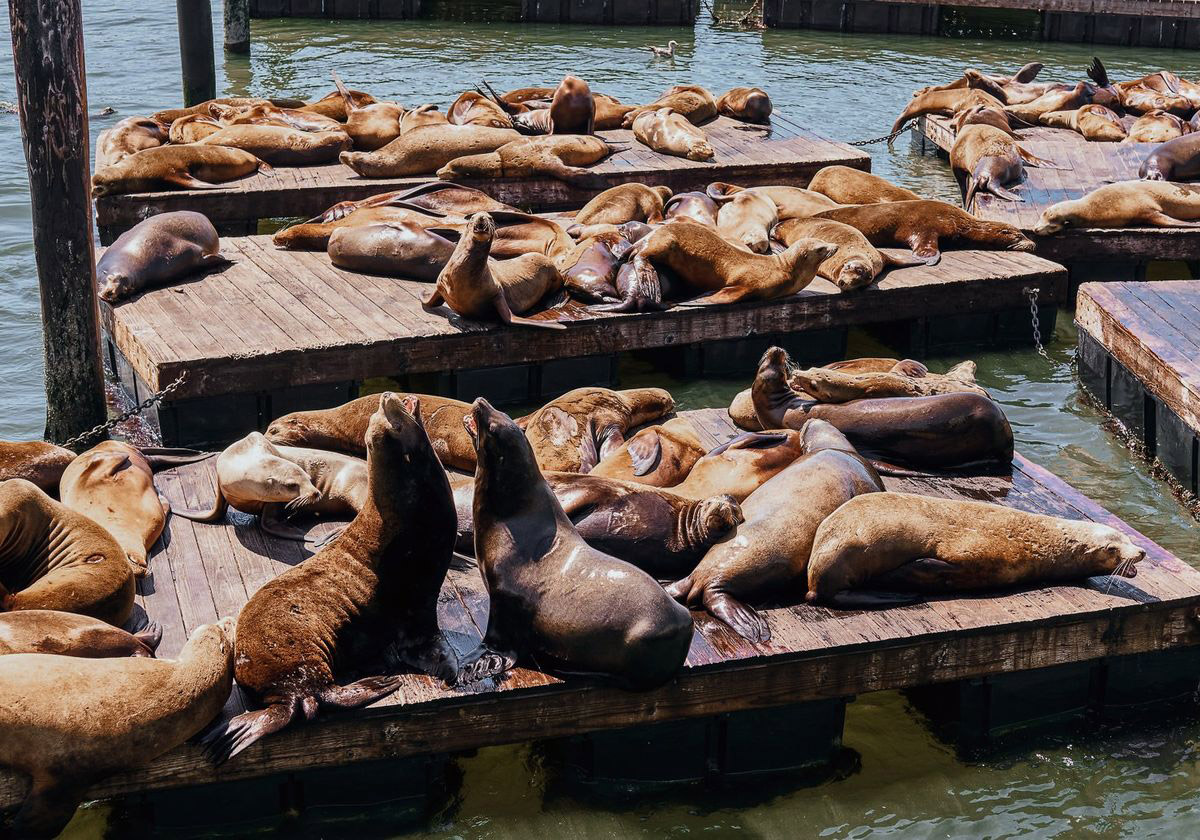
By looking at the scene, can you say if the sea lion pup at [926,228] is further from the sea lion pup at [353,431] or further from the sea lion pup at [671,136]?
the sea lion pup at [353,431]

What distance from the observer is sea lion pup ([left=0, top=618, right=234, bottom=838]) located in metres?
3.93

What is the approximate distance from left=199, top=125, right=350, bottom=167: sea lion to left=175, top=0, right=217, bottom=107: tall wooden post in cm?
471

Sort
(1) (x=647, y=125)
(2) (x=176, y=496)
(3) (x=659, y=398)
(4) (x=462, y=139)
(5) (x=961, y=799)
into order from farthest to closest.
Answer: (1) (x=647, y=125)
(4) (x=462, y=139)
(3) (x=659, y=398)
(2) (x=176, y=496)
(5) (x=961, y=799)

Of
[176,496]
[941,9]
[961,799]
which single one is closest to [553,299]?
[176,496]

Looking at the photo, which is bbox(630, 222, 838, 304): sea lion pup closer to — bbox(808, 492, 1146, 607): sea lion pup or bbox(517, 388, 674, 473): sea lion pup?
bbox(517, 388, 674, 473): sea lion pup

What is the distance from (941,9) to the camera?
2302 centimetres

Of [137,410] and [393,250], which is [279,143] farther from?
[137,410]

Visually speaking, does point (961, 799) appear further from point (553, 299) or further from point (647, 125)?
point (647, 125)

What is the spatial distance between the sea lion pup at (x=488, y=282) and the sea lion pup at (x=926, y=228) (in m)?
2.27

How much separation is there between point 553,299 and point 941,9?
55.6 feet

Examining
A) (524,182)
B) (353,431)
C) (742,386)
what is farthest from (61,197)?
(524,182)

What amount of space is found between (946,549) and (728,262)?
12.1ft

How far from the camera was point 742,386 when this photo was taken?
28.2ft

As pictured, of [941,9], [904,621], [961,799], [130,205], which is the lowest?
[961,799]
